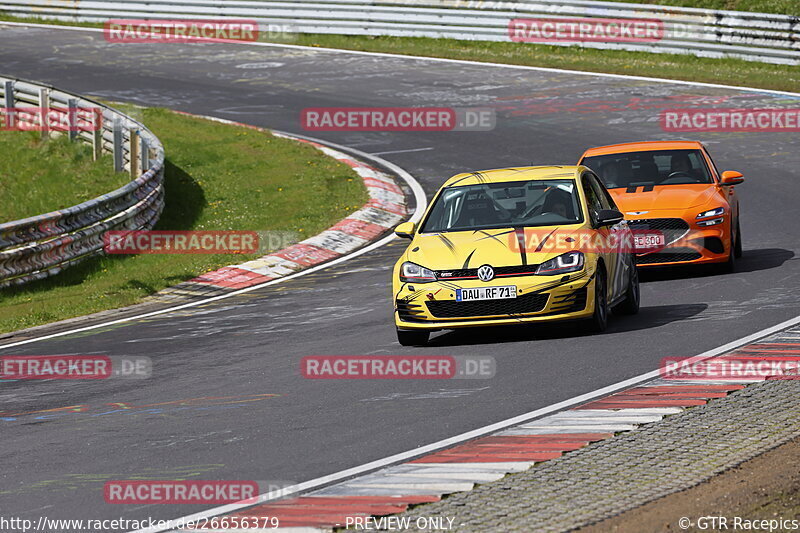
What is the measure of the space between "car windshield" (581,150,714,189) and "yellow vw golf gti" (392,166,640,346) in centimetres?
301

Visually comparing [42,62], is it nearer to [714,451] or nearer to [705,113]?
[705,113]

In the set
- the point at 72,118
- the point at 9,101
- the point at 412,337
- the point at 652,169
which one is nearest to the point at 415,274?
the point at 412,337

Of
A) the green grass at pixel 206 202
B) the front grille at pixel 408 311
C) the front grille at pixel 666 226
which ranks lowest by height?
the green grass at pixel 206 202

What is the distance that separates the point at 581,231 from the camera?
1148 centimetres

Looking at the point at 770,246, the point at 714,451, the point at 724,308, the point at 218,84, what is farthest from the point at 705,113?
the point at 714,451

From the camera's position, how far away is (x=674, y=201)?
47.9ft

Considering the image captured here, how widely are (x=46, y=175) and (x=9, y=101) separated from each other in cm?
411

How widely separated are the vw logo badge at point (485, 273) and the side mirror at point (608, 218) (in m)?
1.37

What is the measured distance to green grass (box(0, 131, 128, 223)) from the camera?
810 inches

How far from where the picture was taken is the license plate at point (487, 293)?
10.8 m

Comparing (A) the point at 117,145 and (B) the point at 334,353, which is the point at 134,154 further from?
(B) the point at 334,353

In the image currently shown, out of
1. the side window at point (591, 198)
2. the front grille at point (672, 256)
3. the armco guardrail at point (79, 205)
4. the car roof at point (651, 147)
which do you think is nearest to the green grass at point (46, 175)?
the armco guardrail at point (79, 205)

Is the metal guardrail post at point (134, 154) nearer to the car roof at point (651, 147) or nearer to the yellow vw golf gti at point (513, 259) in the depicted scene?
the car roof at point (651, 147)

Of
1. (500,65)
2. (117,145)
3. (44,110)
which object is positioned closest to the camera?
(117,145)
